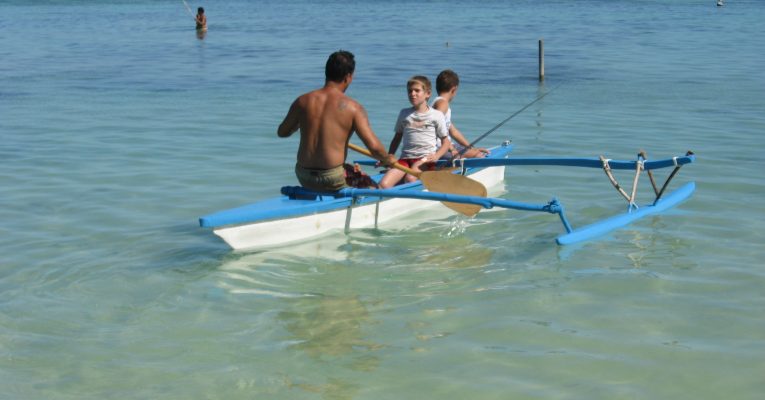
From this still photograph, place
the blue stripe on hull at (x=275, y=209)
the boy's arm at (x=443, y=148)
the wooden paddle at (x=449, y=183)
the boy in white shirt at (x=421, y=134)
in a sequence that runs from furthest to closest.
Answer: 1. the boy's arm at (x=443, y=148)
2. the boy in white shirt at (x=421, y=134)
3. the wooden paddle at (x=449, y=183)
4. the blue stripe on hull at (x=275, y=209)

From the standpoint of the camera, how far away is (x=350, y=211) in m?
8.37

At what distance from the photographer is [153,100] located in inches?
730

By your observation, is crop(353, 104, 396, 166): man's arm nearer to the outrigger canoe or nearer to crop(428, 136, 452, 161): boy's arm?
the outrigger canoe

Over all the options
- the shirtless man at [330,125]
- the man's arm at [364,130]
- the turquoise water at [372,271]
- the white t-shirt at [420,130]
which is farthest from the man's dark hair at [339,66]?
the white t-shirt at [420,130]

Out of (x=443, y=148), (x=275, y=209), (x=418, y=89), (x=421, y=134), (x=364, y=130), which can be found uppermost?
(x=418, y=89)

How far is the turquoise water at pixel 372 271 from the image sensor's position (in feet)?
18.7

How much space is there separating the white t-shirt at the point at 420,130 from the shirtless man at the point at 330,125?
1337 millimetres

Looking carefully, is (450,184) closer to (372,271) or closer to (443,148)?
(443,148)

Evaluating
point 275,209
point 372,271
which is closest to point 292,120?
point 275,209

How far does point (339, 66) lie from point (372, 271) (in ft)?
5.37

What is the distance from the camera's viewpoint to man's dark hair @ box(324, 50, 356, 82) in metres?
7.43

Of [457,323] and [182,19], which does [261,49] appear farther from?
[457,323]

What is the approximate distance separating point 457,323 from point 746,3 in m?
53.7

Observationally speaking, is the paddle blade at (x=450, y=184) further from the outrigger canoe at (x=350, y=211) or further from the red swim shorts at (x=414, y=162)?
the red swim shorts at (x=414, y=162)
